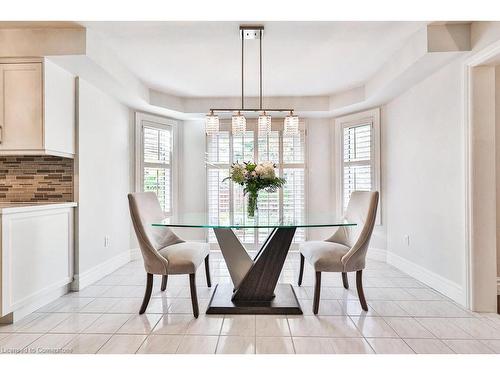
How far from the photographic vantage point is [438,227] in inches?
125

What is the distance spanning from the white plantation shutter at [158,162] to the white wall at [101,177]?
23 centimetres

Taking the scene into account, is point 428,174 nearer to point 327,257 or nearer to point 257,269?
point 327,257

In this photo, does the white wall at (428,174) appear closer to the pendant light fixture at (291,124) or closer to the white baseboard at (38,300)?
the pendant light fixture at (291,124)

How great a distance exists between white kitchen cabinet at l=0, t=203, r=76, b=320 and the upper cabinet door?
573 millimetres

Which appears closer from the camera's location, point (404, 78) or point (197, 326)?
point (197, 326)

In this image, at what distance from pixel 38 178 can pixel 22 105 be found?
2.51ft

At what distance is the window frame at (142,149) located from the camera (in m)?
4.55

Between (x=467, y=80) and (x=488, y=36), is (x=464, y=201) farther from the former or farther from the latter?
(x=488, y=36)

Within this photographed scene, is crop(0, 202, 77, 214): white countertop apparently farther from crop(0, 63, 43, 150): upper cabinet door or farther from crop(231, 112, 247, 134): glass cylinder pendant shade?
crop(231, 112, 247, 134): glass cylinder pendant shade

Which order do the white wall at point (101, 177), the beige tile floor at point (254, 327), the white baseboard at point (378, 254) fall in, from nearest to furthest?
the beige tile floor at point (254, 327) < the white wall at point (101, 177) < the white baseboard at point (378, 254)

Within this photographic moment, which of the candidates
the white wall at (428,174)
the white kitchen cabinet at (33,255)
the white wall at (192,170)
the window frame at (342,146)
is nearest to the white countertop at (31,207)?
the white kitchen cabinet at (33,255)

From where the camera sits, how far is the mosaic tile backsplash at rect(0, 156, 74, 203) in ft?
10.6
